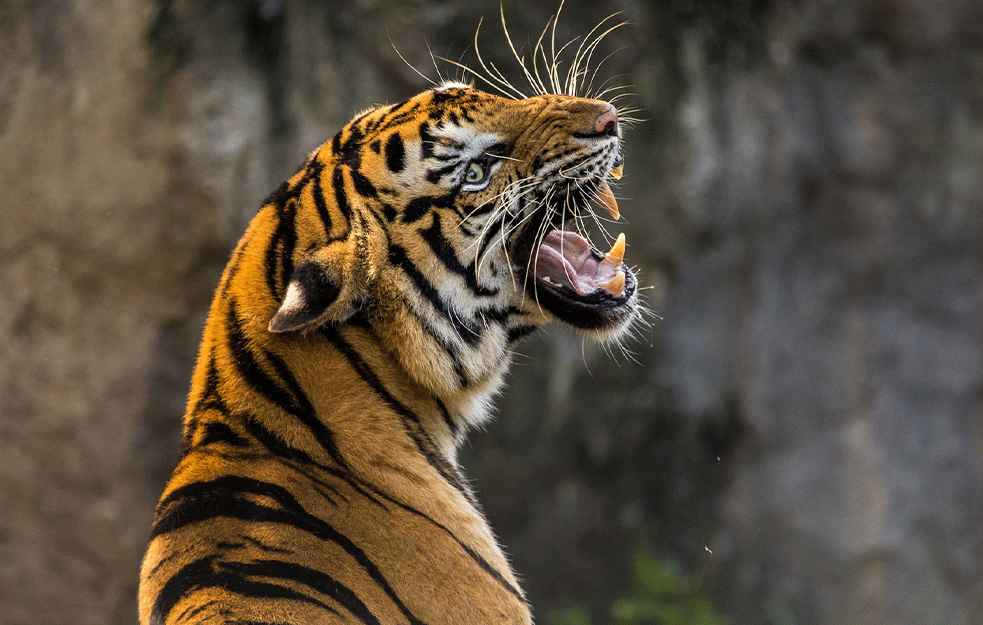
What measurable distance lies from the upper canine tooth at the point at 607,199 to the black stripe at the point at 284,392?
3.17ft

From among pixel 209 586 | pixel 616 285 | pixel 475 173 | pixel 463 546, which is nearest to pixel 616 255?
pixel 616 285

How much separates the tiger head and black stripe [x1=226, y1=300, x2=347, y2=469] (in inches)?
3.8

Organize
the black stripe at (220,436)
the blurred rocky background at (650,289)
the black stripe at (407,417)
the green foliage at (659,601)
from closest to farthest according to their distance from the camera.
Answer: the black stripe at (220,436), the black stripe at (407,417), the blurred rocky background at (650,289), the green foliage at (659,601)

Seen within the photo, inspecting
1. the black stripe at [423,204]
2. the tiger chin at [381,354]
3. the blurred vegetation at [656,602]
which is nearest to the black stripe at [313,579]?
the tiger chin at [381,354]

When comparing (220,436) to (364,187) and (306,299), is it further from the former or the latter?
(364,187)

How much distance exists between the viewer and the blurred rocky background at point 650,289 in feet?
14.2

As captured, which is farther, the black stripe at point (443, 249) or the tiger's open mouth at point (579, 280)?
the tiger's open mouth at point (579, 280)

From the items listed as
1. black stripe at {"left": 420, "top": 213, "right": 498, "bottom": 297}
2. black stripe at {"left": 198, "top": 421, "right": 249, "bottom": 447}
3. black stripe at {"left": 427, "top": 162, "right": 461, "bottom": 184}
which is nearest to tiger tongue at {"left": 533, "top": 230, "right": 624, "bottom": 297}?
black stripe at {"left": 420, "top": 213, "right": 498, "bottom": 297}

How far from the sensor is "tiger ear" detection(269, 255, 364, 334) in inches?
76.5

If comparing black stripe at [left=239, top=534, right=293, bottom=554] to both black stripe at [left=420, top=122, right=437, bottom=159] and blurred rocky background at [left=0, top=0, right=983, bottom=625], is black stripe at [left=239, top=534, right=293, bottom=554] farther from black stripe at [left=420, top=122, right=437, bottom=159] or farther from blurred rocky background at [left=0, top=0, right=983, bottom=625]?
blurred rocky background at [left=0, top=0, right=983, bottom=625]

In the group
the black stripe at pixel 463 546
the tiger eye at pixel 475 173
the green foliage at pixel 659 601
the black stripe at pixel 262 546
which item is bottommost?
the green foliage at pixel 659 601

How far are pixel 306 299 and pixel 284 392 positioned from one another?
Result: 228 mm

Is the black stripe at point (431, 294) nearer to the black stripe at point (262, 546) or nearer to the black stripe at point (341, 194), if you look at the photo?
the black stripe at point (341, 194)

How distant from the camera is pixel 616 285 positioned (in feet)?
8.21
